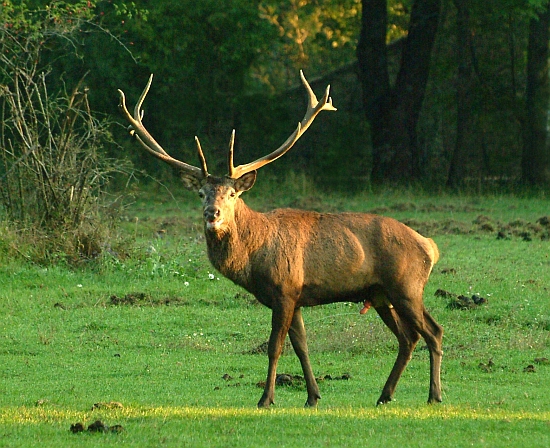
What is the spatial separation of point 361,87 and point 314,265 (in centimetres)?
2242

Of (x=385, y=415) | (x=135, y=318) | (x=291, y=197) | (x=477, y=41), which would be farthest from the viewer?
(x=477, y=41)

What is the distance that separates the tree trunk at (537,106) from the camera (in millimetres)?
27188

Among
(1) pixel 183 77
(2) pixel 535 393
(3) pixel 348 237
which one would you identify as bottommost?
(2) pixel 535 393

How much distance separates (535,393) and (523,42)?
74.7 ft

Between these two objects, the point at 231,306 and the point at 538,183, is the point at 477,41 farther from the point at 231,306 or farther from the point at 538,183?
the point at 231,306

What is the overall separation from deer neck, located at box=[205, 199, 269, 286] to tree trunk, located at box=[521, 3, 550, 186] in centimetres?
1973

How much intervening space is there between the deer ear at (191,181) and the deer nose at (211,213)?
454 millimetres

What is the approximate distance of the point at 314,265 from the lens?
8.94 m

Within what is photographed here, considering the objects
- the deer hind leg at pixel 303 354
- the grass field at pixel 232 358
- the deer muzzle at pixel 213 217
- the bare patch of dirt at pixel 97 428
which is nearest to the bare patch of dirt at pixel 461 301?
the grass field at pixel 232 358

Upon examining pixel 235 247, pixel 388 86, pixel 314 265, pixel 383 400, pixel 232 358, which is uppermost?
pixel 388 86

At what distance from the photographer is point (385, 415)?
7953 mm

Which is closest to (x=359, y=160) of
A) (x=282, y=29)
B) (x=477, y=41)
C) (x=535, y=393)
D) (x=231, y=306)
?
(x=477, y=41)

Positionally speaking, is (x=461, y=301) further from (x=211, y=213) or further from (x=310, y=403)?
(x=211, y=213)

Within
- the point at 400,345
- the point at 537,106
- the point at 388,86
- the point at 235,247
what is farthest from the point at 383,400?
the point at 537,106
